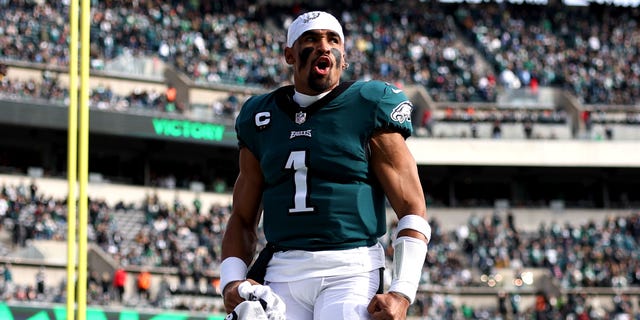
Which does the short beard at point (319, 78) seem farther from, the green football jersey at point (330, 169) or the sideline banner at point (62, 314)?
the sideline banner at point (62, 314)

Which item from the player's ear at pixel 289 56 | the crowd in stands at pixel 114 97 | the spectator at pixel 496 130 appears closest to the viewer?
the player's ear at pixel 289 56

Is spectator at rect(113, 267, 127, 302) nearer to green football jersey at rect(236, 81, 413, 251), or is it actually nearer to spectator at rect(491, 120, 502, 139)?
spectator at rect(491, 120, 502, 139)

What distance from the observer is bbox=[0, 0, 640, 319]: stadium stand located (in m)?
27.0

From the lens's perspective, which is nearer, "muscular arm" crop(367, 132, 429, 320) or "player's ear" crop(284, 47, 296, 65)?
"muscular arm" crop(367, 132, 429, 320)

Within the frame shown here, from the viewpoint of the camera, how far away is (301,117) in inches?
170

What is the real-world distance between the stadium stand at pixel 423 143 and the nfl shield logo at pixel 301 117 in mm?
18773

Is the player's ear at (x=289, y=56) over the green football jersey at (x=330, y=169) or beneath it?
over

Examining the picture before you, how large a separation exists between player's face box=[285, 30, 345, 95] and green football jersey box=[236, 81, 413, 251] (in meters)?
0.06

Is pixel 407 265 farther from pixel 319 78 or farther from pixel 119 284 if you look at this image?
pixel 119 284

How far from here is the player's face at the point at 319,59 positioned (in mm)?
4285

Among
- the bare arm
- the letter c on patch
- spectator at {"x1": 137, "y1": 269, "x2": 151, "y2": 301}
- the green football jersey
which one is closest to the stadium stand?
spectator at {"x1": 137, "y1": 269, "x2": 151, "y2": 301}

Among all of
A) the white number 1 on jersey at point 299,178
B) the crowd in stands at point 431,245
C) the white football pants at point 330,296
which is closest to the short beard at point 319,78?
the white number 1 on jersey at point 299,178

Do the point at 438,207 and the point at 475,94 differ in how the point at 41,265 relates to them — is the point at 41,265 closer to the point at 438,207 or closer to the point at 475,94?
the point at 438,207

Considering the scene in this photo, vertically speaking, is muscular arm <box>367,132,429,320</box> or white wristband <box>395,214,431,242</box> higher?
muscular arm <box>367,132,429,320</box>
